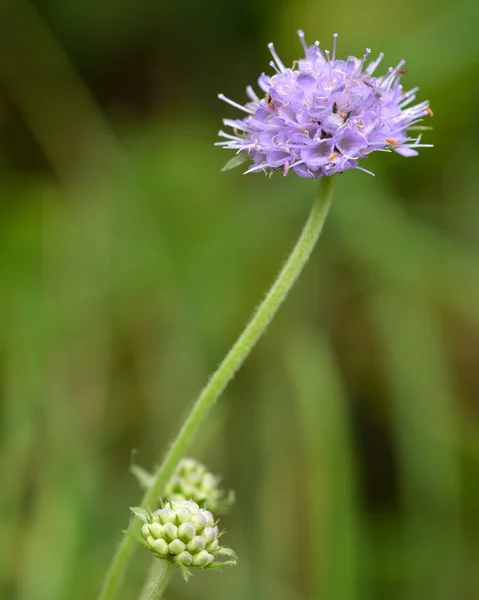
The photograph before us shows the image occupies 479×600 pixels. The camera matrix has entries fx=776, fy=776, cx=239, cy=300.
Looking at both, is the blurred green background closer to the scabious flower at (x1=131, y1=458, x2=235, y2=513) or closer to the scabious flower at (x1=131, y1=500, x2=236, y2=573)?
the scabious flower at (x1=131, y1=458, x2=235, y2=513)

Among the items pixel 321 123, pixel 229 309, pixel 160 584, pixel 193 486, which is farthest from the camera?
pixel 229 309

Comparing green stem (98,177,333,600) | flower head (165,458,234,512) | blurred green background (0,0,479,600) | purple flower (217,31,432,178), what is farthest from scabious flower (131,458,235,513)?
blurred green background (0,0,479,600)

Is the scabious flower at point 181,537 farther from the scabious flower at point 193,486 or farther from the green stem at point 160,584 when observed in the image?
the scabious flower at point 193,486

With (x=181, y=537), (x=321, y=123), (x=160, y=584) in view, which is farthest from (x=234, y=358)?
(x=321, y=123)

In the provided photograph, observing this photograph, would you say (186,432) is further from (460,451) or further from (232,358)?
(460,451)

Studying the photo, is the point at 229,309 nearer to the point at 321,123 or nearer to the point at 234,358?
the point at 321,123

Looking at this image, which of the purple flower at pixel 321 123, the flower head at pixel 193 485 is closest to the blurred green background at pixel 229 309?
the flower head at pixel 193 485
